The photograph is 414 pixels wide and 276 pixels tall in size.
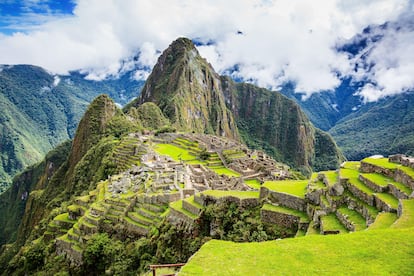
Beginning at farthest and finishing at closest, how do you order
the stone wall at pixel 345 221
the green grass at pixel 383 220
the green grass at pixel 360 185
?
the green grass at pixel 360 185 → the stone wall at pixel 345 221 → the green grass at pixel 383 220

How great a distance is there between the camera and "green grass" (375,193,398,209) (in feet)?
41.3

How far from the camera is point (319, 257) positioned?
907 centimetres

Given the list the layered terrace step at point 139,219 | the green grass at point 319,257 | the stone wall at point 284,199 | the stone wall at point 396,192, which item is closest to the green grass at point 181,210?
the layered terrace step at point 139,219

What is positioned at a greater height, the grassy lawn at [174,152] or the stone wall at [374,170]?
the grassy lawn at [174,152]

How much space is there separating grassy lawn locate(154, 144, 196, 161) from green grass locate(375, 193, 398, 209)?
5730cm

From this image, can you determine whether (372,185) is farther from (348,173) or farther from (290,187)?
(290,187)

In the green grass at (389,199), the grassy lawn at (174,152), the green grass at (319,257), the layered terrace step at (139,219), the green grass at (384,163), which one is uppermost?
the grassy lawn at (174,152)

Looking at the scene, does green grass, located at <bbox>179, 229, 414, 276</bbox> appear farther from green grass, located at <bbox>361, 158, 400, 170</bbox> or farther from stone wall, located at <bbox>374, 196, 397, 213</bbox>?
green grass, located at <bbox>361, 158, 400, 170</bbox>

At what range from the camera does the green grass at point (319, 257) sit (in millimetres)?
8258

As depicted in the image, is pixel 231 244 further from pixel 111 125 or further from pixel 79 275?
pixel 111 125

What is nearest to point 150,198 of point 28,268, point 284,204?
point 284,204

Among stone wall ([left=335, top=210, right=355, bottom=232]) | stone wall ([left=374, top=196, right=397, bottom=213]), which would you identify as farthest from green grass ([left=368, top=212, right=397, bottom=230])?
stone wall ([left=335, top=210, right=355, bottom=232])

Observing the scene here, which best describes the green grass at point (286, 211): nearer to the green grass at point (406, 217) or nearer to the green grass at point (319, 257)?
the green grass at point (406, 217)

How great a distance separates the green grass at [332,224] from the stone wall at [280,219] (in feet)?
6.43
